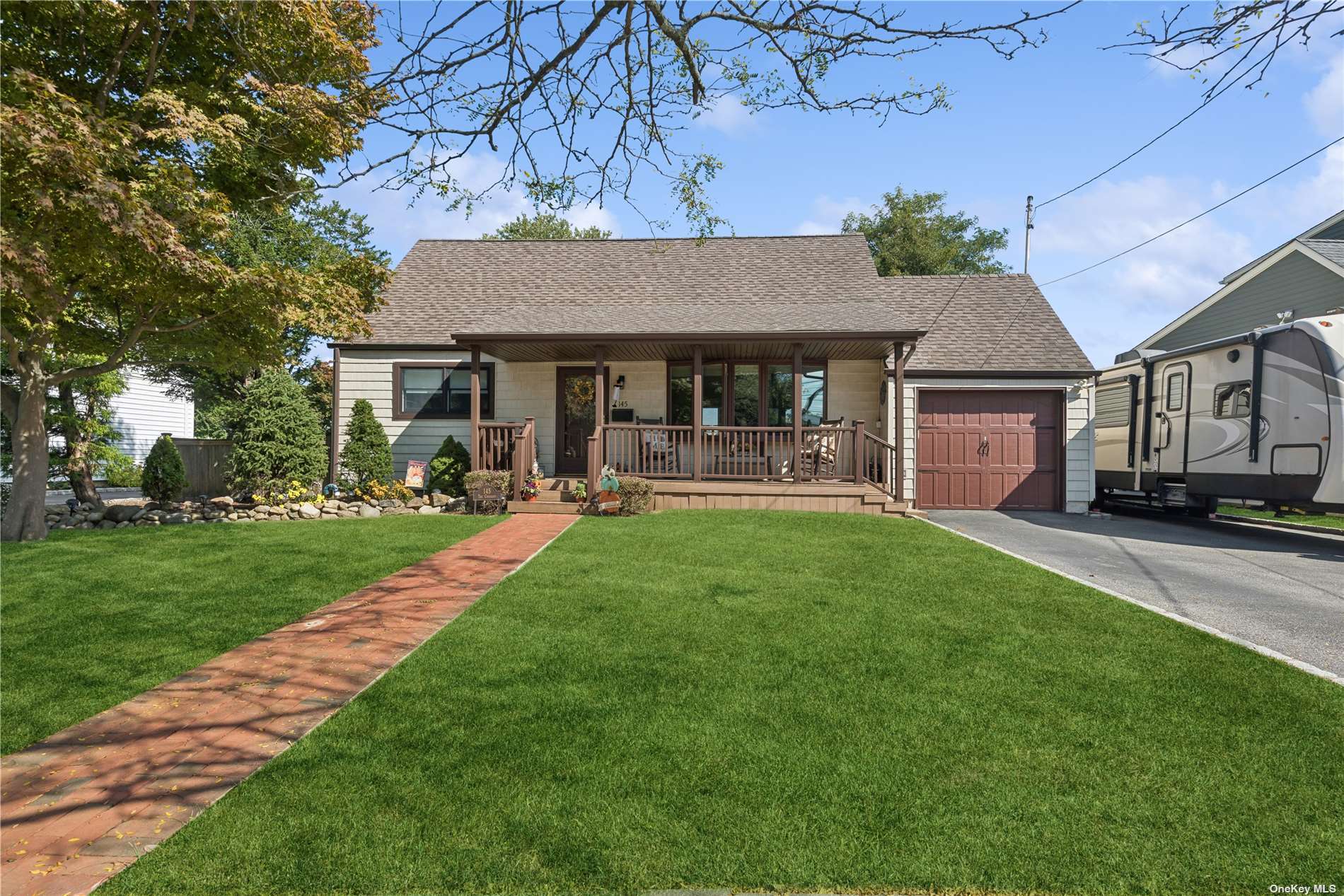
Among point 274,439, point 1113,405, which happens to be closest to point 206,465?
point 274,439

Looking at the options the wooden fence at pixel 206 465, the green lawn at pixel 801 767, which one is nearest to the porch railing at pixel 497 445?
the wooden fence at pixel 206 465

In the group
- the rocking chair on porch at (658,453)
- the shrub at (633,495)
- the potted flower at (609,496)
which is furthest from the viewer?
the rocking chair on porch at (658,453)

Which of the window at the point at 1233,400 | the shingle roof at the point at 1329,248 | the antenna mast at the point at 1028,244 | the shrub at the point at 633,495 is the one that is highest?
the antenna mast at the point at 1028,244

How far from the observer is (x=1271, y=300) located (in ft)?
54.5

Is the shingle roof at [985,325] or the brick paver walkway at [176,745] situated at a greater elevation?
the shingle roof at [985,325]

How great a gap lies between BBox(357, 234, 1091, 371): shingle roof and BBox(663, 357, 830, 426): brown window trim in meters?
1.05

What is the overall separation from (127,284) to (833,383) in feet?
38.7

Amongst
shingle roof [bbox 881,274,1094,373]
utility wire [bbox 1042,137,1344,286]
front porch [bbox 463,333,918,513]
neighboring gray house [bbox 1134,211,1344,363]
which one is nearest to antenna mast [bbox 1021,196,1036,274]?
utility wire [bbox 1042,137,1344,286]

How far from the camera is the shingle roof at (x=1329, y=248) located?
1479cm

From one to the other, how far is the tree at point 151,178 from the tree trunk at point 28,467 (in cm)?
2

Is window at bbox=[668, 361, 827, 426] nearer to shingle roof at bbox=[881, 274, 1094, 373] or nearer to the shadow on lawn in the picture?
shingle roof at bbox=[881, 274, 1094, 373]

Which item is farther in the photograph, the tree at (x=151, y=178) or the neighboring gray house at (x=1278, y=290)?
the neighboring gray house at (x=1278, y=290)

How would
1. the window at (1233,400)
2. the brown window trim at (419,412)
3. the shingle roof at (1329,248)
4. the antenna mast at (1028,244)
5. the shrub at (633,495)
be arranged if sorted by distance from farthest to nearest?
the antenna mast at (1028,244) < the shingle roof at (1329,248) < the brown window trim at (419,412) < the shrub at (633,495) < the window at (1233,400)

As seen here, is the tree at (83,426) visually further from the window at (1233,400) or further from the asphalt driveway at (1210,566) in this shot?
the window at (1233,400)
